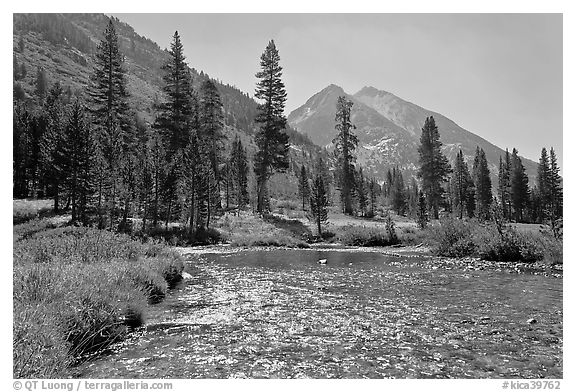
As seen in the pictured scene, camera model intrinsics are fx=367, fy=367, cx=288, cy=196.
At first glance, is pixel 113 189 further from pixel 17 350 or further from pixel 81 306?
pixel 17 350

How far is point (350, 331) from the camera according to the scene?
337 inches

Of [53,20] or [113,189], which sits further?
[53,20]

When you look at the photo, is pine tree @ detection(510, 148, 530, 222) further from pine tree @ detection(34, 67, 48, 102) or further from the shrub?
pine tree @ detection(34, 67, 48, 102)

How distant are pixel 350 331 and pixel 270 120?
43761mm

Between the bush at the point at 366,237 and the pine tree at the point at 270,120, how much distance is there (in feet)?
54.4

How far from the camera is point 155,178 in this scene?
4134 centimetres

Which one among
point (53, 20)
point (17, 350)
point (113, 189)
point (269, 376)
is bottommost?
point (269, 376)

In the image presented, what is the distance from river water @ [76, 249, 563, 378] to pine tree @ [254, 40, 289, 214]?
114 feet

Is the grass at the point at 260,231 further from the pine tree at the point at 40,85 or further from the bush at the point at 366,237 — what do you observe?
the pine tree at the point at 40,85

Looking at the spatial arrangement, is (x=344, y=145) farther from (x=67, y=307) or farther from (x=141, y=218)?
(x=67, y=307)

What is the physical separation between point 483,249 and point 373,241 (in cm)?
1206

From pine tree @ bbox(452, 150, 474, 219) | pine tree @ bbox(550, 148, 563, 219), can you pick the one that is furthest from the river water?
pine tree @ bbox(452, 150, 474, 219)
